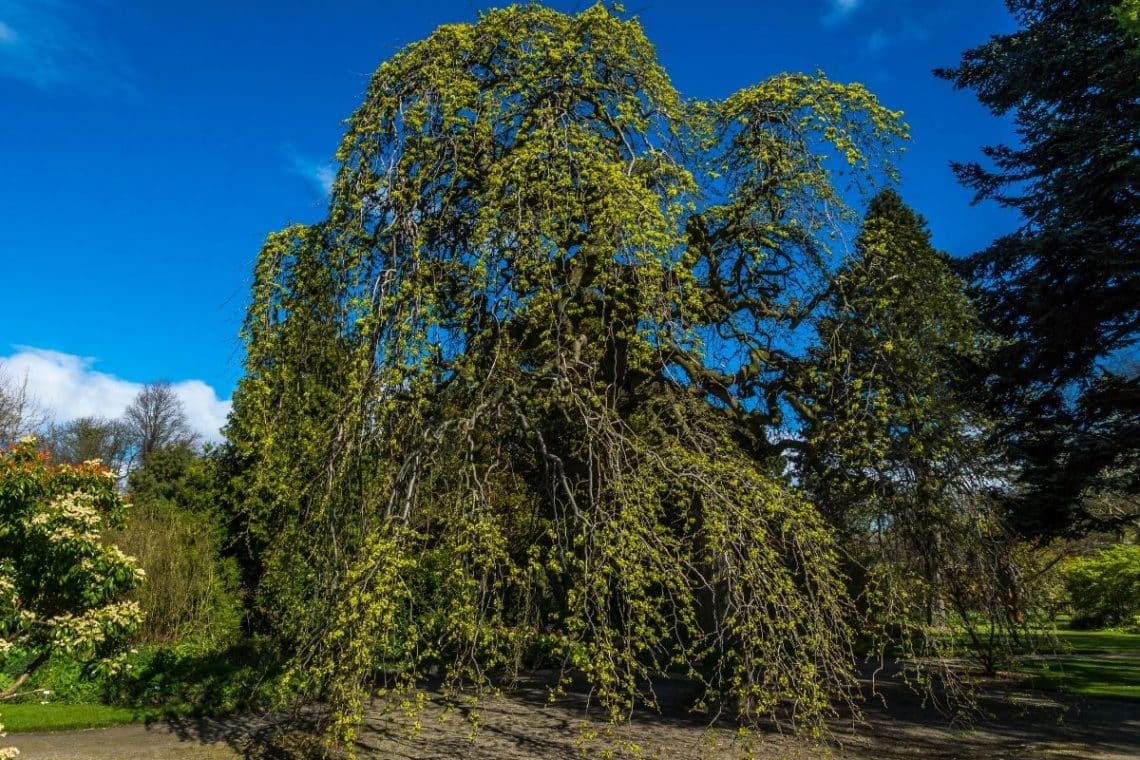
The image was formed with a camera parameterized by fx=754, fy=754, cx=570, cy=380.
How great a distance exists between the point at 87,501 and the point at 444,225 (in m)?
3.18

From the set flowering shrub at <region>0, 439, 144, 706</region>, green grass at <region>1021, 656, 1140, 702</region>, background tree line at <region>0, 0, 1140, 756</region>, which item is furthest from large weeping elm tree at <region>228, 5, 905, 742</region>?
green grass at <region>1021, 656, 1140, 702</region>

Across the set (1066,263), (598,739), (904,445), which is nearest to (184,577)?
(598,739)

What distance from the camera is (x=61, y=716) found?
27.0 ft

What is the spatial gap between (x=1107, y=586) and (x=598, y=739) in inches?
614

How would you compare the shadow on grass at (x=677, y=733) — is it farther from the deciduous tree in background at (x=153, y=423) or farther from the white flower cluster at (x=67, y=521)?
the deciduous tree in background at (x=153, y=423)

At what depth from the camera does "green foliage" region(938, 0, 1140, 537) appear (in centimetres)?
870

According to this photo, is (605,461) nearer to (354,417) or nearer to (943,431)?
(354,417)

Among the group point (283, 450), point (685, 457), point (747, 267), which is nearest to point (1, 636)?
point (283, 450)

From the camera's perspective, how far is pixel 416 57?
222 inches

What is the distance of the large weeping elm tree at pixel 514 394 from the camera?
14.3 feet

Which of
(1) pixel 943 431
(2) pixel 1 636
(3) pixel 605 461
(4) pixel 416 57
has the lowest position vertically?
(2) pixel 1 636

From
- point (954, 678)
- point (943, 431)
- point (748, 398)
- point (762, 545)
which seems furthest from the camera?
point (748, 398)

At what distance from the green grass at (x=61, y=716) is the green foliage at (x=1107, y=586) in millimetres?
17492

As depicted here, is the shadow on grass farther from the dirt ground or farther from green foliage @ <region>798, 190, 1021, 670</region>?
green foliage @ <region>798, 190, 1021, 670</region>
